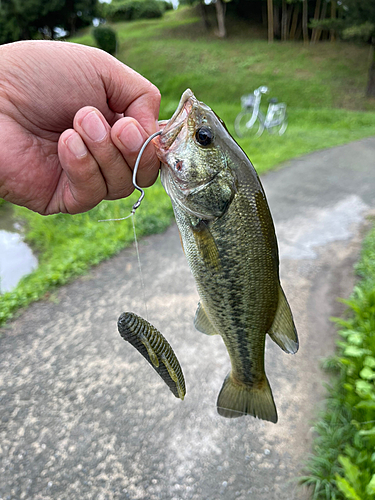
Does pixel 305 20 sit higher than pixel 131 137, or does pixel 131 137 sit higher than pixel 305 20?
pixel 131 137

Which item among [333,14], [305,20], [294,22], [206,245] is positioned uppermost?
[206,245]

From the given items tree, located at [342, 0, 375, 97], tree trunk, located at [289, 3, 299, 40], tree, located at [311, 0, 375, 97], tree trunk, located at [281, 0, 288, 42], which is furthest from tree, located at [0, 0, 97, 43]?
tree, located at [342, 0, 375, 97]

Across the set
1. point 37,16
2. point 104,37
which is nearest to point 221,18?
point 104,37

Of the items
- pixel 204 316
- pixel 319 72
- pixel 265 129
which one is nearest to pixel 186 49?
pixel 319 72

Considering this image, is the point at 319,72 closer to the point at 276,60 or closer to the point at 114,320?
the point at 276,60

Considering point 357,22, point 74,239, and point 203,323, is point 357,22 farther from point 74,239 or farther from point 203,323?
point 203,323

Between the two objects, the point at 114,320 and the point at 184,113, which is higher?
the point at 184,113

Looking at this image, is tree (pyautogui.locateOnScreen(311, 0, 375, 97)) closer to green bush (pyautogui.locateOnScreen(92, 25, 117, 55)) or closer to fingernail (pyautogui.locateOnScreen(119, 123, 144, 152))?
green bush (pyautogui.locateOnScreen(92, 25, 117, 55))
